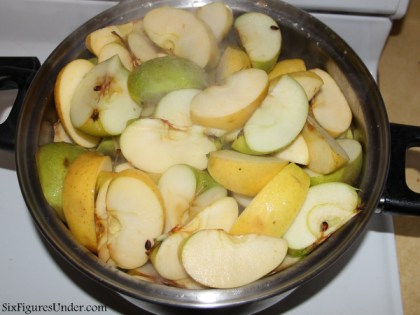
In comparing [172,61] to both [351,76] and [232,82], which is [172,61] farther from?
[351,76]

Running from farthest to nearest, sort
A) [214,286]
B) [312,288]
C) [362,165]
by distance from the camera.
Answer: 1. [312,288]
2. [362,165]
3. [214,286]

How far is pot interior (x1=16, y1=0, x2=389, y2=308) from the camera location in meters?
0.57

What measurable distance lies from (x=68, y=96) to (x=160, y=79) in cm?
14

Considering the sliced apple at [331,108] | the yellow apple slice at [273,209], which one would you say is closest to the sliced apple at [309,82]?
the sliced apple at [331,108]

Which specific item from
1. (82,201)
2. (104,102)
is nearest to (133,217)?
(82,201)

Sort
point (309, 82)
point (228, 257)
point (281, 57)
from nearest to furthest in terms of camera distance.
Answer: point (228, 257) < point (309, 82) < point (281, 57)

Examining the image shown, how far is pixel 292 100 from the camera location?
658 mm

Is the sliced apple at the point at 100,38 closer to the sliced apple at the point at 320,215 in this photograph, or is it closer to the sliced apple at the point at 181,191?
the sliced apple at the point at 181,191

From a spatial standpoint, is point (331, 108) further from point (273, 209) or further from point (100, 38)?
point (100, 38)

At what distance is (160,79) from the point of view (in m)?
0.68

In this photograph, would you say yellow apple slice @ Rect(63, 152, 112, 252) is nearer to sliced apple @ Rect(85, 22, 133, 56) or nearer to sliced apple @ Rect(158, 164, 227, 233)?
sliced apple @ Rect(158, 164, 227, 233)

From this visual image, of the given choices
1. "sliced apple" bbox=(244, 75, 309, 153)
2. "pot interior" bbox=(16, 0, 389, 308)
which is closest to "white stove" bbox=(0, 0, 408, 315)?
"pot interior" bbox=(16, 0, 389, 308)

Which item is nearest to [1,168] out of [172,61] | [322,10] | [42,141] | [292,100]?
[42,141]

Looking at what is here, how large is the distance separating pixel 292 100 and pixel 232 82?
84 millimetres
